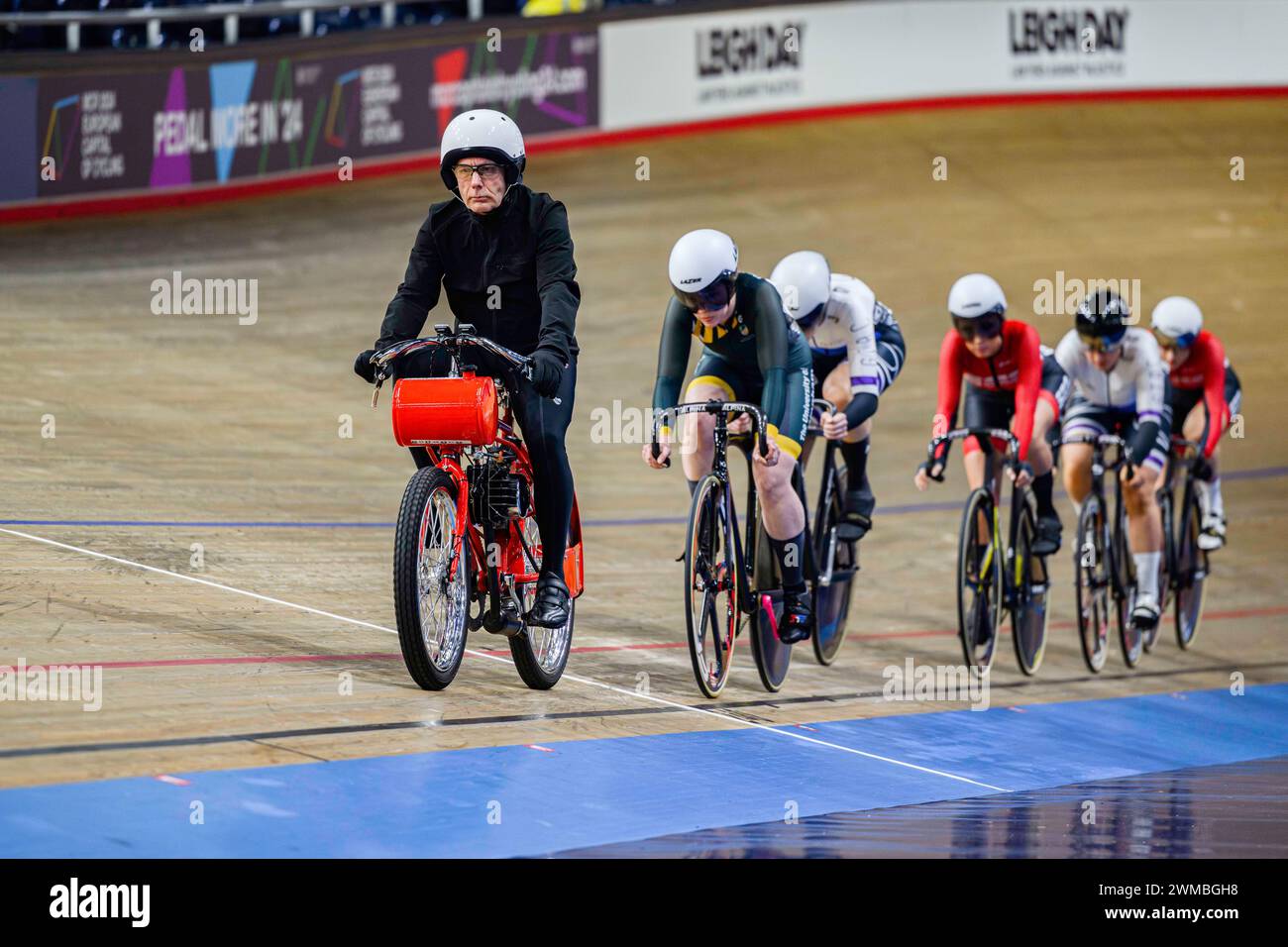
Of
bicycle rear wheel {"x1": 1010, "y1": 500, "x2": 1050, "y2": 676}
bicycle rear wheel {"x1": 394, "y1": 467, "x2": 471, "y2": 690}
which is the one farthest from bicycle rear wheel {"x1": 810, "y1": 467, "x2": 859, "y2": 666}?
bicycle rear wheel {"x1": 394, "y1": 467, "x2": 471, "y2": 690}

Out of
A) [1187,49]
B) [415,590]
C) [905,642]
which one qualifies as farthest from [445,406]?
[1187,49]

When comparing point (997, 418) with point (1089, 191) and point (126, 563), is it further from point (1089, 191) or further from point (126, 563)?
point (1089, 191)

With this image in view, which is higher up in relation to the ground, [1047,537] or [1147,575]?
[1047,537]

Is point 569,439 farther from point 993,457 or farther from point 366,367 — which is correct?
point 366,367

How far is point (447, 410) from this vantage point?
3816 millimetres

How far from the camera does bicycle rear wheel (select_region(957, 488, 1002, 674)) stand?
571cm

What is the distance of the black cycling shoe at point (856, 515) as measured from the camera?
573cm

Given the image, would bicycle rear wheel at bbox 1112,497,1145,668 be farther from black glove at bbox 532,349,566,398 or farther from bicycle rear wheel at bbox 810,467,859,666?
black glove at bbox 532,349,566,398

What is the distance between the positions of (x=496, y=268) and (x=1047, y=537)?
2.87 metres

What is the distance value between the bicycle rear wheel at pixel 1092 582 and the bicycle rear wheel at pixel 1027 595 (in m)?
0.16

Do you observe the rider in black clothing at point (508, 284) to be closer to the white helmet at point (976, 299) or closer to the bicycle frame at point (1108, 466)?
the white helmet at point (976, 299)

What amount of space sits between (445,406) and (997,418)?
2951 millimetres

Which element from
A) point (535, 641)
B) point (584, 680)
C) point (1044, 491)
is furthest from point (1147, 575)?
point (535, 641)

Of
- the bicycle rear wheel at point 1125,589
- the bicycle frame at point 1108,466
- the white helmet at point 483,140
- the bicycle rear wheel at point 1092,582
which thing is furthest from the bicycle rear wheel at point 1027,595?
the white helmet at point 483,140
